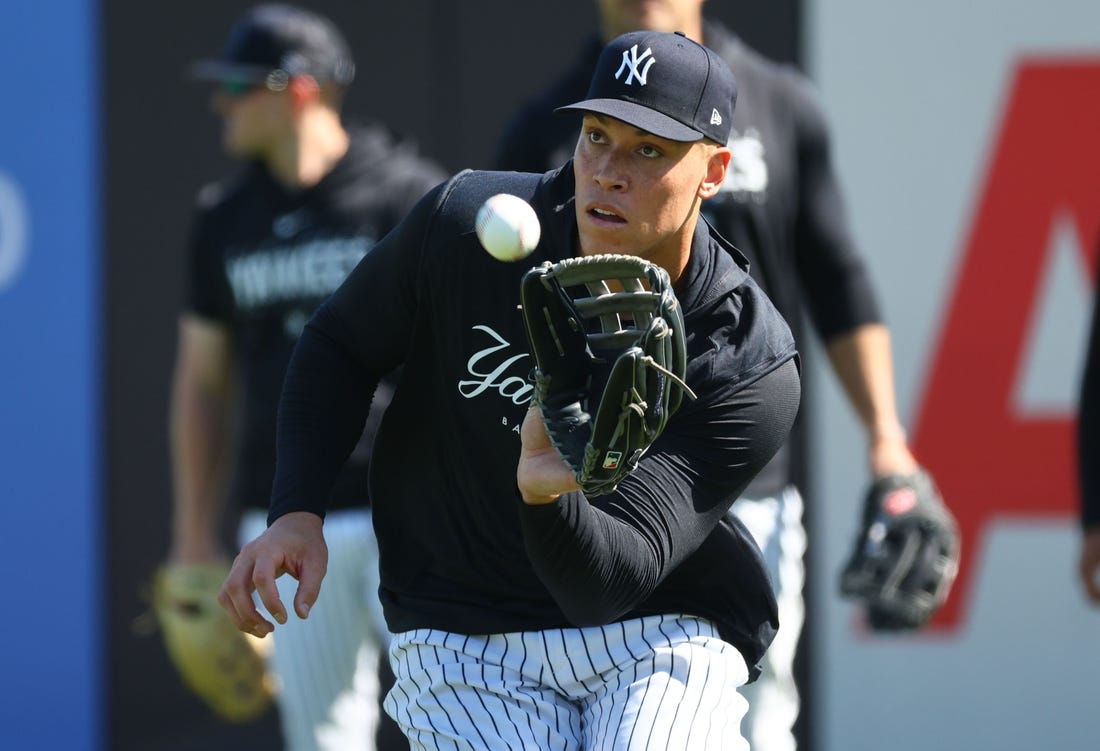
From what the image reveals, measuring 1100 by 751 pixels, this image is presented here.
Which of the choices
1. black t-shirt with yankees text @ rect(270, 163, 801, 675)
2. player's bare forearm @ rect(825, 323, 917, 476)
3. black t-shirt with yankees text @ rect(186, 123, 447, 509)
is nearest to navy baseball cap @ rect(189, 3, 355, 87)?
black t-shirt with yankees text @ rect(186, 123, 447, 509)

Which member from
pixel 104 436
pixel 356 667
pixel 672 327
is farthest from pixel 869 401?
pixel 104 436

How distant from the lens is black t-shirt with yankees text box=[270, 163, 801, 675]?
2.82 metres

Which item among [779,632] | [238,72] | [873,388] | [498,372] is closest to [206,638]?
[238,72]

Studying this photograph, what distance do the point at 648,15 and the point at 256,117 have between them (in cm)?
155

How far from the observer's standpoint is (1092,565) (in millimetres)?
4234

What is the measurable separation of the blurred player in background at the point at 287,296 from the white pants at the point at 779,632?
3.56 feet

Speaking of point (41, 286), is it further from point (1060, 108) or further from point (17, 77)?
point (1060, 108)

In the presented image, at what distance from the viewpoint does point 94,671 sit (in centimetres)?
609

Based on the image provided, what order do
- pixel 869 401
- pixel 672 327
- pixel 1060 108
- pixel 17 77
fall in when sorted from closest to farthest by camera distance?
1. pixel 672 327
2. pixel 869 401
3. pixel 1060 108
4. pixel 17 77

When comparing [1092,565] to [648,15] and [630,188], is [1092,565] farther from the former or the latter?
[630,188]

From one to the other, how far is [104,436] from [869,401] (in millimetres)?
2884

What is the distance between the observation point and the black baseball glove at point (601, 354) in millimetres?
2412

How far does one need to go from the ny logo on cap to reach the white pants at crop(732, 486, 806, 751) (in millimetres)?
1370

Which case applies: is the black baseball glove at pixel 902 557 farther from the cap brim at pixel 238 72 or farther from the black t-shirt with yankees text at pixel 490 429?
the cap brim at pixel 238 72
